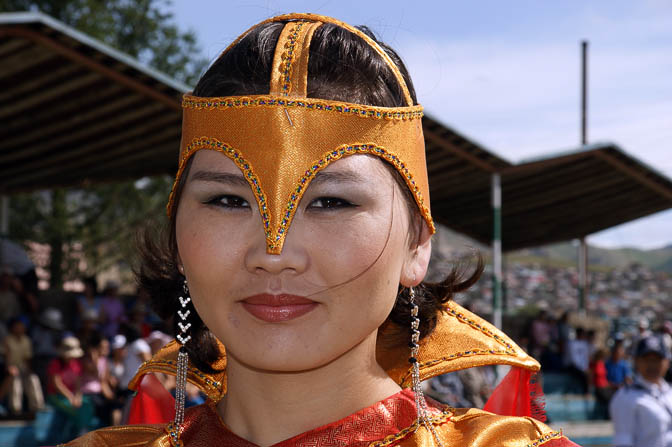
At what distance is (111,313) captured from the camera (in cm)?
982

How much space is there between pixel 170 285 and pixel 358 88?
82cm

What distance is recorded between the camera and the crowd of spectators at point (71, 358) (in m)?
7.63

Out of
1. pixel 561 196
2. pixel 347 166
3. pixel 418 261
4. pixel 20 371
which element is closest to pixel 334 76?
pixel 347 166

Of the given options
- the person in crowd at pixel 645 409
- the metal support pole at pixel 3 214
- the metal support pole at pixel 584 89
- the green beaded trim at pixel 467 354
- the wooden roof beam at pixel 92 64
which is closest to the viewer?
the green beaded trim at pixel 467 354

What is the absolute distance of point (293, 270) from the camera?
1634mm

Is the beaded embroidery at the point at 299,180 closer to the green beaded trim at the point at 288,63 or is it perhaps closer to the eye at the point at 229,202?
the eye at the point at 229,202

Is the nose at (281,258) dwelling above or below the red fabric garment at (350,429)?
above

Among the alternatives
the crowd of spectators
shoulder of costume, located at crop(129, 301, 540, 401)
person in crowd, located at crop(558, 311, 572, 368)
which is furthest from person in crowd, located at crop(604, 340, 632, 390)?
shoulder of costume, located at crop(129, 301, 540, 401)

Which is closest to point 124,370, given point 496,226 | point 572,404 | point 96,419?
point 96,419

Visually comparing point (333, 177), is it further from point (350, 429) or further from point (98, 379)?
point (98, 379)

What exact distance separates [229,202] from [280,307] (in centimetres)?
26

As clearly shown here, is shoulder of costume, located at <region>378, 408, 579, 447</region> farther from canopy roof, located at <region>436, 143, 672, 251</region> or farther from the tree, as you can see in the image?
the tree

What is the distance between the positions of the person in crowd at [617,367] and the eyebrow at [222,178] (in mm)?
11993

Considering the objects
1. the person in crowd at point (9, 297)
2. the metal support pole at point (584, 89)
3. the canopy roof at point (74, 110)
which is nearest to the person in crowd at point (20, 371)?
the person in crowd at point (9, 297)
